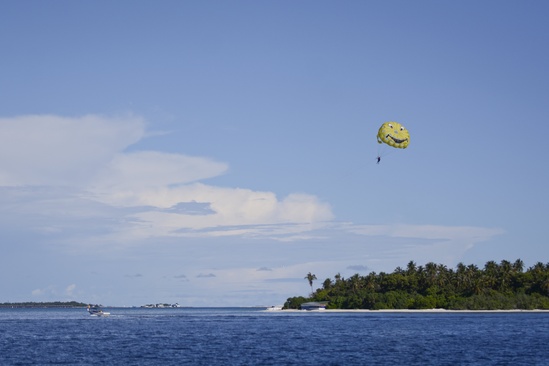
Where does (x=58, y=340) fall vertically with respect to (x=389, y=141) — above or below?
below

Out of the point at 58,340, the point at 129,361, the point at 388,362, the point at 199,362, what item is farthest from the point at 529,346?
the point at 58,340

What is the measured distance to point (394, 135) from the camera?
91750mm

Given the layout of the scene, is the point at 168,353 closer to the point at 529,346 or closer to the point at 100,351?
the point at 100,351

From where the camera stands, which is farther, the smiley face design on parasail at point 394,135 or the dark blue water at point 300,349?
the smiley face design on parasail at point 394,135

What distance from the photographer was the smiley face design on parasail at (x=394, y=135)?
91.6m

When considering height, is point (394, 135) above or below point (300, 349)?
above

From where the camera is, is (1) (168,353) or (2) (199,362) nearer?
(2) (199,362)

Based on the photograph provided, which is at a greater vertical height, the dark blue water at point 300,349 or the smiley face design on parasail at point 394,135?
the smiley face design on parasail at point 394,135

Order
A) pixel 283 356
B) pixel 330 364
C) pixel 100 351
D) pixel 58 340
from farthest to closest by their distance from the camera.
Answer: pixel 58 340, pixel 100 351, pixel 283 356, pixel 330 364

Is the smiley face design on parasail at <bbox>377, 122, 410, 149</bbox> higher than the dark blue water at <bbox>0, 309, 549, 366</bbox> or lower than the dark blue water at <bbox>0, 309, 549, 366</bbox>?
higher

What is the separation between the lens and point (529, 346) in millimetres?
87438

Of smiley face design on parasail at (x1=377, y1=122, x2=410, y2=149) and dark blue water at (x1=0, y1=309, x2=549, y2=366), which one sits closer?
dark blue water at (x1=0, y1=309, x2=549, y2=366)

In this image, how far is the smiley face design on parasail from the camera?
91562 millimetres

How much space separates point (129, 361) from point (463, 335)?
56.2m
